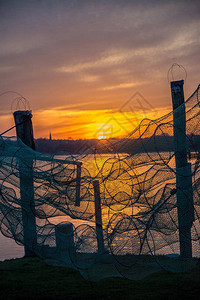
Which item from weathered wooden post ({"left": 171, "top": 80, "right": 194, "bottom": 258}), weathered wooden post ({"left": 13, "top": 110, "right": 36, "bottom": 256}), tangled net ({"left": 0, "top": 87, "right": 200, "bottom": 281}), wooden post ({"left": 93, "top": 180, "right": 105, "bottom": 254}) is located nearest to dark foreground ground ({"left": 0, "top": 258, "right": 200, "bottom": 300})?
tangled net ({"left": 0, "top": 87, "right": 200, "bottom": 281})

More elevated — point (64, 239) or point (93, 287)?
point (64, 239)

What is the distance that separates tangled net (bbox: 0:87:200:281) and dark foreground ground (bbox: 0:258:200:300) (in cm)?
42

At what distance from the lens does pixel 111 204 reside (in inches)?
213

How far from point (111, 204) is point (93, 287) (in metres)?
1.34

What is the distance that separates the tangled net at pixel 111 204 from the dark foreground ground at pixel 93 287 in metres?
0.42

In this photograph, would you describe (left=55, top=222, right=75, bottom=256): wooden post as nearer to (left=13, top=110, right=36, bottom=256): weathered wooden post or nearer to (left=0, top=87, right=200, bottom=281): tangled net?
(left=0, top=87, right=200, bottom=281): tangled net

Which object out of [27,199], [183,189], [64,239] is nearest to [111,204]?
[64,239]

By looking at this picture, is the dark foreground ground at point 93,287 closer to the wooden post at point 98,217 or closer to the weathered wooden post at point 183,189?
the weathered wooden post at point 183,189

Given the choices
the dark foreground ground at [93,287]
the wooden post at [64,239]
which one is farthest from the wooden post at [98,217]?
the dark foreground ground at [93,287]

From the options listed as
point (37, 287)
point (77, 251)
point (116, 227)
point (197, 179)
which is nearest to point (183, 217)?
point (197, 179)

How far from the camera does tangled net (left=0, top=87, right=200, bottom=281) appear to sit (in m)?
4.89

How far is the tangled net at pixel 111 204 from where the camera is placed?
4895mm

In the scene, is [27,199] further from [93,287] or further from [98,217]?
[93,287]

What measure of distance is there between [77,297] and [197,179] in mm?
2386
